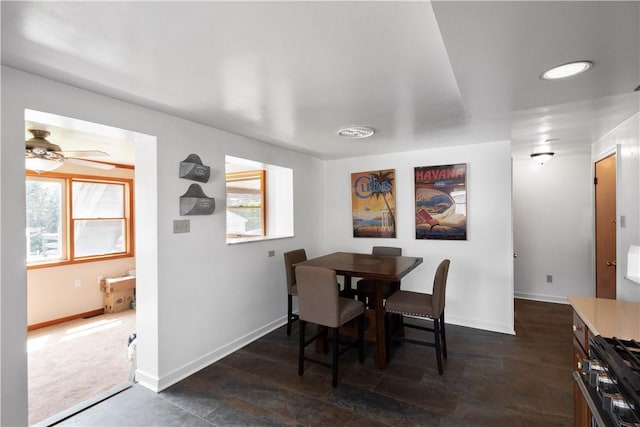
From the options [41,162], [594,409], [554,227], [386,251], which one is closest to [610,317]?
[594,409]

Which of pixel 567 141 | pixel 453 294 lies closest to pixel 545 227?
pixel 567 141

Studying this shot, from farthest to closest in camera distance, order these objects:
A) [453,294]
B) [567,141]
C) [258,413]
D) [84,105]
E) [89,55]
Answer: [453,294] → [567,141] → [258,413] → [84,105] → [89,55]

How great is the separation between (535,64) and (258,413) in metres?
2.78

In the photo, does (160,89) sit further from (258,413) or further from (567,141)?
(567,141)

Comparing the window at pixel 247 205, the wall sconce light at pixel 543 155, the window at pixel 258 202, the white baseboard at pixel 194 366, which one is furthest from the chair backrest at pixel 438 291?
the window at pixel 247 205

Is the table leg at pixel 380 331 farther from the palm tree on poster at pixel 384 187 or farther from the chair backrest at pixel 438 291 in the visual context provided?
the palm tree on poster at pixel 384 187

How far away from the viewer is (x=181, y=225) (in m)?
2.64

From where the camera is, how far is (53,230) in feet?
14.0

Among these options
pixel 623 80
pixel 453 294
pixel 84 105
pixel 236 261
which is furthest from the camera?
pixel 453 294

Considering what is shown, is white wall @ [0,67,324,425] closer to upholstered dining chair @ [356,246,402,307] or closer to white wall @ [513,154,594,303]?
upholstered dining chair @ [356,246,402,307]

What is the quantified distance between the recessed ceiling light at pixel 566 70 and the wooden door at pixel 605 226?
217 cm

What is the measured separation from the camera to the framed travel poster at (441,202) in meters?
3.76

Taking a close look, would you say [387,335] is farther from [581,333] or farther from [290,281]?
[581,333]

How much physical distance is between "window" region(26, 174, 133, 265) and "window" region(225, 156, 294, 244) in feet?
5.93
